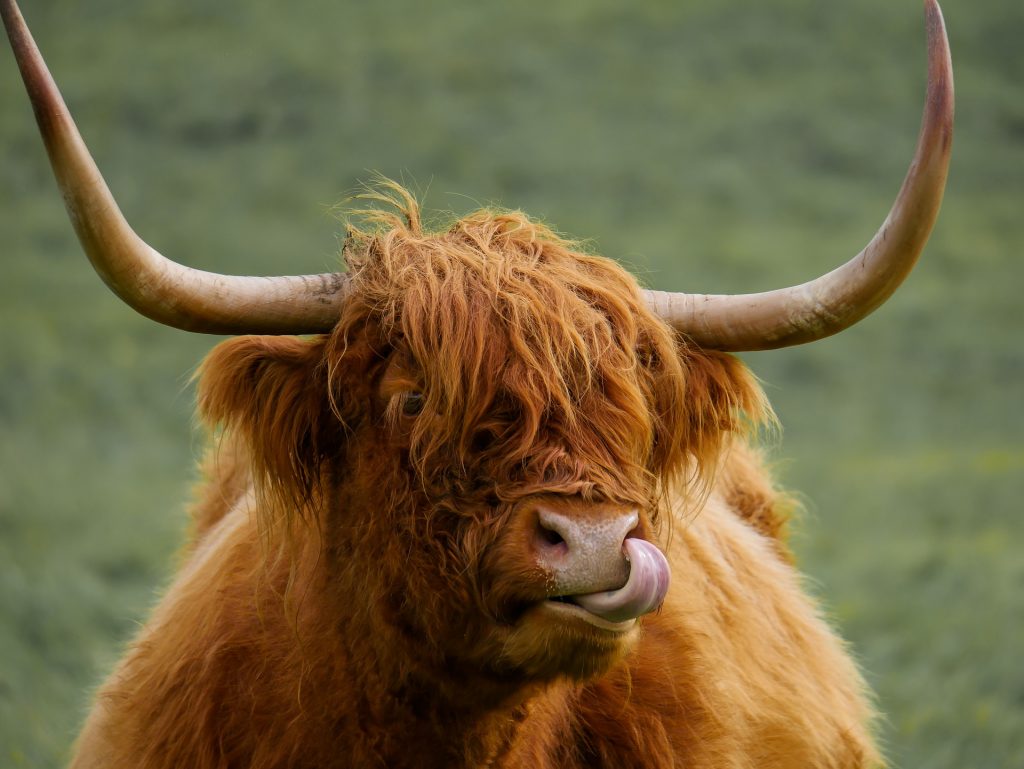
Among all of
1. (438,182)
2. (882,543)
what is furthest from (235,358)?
(438,182)

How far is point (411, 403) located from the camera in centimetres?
320

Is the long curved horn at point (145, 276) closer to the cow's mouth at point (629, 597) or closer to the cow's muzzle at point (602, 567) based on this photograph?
the cow's muzzle at point (602, 567)

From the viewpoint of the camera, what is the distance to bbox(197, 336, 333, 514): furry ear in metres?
3.35

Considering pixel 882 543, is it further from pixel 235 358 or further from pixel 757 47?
pixel 757 47

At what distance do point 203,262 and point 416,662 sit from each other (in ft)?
52.4

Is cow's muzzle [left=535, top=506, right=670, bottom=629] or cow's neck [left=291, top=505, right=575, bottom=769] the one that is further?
cow's neck [left=291, top=505, right=575, bottom=769]

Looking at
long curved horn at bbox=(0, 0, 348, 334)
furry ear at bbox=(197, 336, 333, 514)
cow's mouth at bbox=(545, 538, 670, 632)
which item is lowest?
cow's mouth at bbox=(545, 538, 670, 632)

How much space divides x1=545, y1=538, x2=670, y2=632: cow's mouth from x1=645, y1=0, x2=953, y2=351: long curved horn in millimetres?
745

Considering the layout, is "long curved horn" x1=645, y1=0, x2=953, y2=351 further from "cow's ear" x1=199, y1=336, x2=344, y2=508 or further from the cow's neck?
the cow's neck

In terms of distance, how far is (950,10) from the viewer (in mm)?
26906

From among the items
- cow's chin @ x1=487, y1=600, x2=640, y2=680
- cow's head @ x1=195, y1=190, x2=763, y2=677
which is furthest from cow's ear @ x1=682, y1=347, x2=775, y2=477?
cow's chin @ x1=487, y1=600, x2=640, y2=680

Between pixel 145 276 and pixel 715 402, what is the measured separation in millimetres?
1509

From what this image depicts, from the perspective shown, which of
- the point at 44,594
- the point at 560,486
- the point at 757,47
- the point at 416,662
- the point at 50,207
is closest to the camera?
the point at 560,486

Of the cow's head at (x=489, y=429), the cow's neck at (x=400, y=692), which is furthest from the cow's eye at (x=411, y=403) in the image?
the cow's neck at (x=400, y=692)
